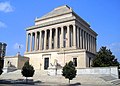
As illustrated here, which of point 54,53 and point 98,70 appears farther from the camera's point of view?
point 54,53

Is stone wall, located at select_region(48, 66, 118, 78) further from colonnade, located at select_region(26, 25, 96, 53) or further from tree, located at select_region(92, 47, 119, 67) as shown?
colonnade, located at select_region(26, 25, 96, 53)

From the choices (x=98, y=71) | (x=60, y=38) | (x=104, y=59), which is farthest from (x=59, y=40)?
(x=98, y=71)

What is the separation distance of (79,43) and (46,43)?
425 inches

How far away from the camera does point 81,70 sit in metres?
40.7

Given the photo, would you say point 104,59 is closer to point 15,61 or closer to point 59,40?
point 59,40

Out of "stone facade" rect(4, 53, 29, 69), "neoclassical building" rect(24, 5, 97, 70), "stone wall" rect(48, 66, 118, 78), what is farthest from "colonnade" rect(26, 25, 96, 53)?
"stone wall" rect(48, 66, 118, 78)

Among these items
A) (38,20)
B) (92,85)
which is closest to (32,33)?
(38,20)

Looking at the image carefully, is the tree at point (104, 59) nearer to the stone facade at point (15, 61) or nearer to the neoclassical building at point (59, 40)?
the neoclassical building at point (59, 40)

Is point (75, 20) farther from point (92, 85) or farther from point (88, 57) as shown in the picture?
point (92, 85)

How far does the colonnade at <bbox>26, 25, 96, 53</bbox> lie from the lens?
53.4 meters

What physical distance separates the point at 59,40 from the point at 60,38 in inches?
77.1

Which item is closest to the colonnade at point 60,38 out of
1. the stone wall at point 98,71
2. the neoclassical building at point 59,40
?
the neoclassical building at point 59,40

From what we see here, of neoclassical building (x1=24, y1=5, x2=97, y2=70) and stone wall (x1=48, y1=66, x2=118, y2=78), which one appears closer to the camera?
stone wall (x1=48, y1=66, x2=118, y2=78)

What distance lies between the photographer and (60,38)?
2196 inches
